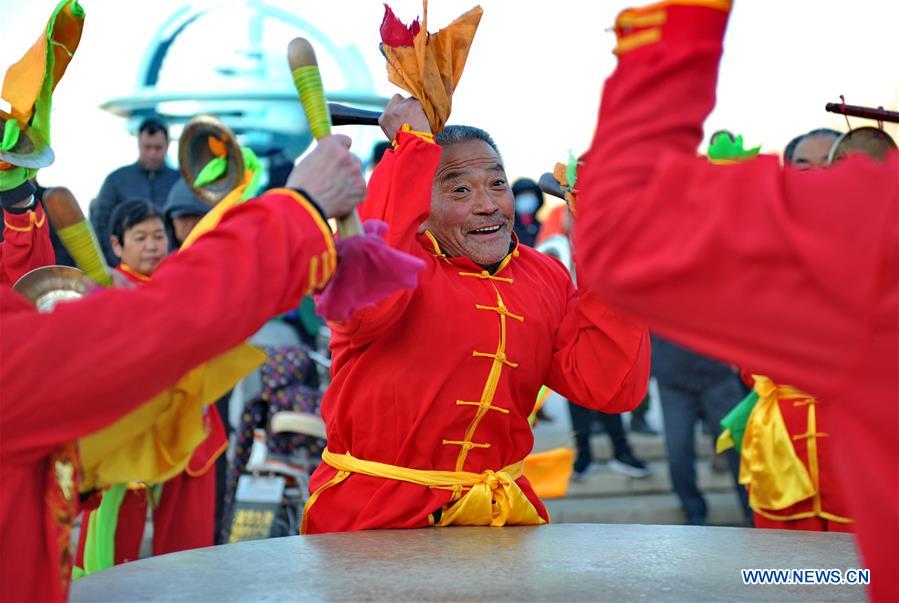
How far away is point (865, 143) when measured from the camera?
354 centimetres

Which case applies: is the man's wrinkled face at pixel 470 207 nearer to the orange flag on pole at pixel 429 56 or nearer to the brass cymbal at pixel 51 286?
the orange flag on pole at pixel 429 56

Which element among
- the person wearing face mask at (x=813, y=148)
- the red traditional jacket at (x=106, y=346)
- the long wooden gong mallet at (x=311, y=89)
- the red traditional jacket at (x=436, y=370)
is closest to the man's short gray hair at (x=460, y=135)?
the red traditional jacket at (x=436, y=370)

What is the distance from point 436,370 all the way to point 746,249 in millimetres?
1405

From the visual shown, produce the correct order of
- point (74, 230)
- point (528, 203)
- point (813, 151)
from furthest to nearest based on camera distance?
point (528, 203) → point (813, 151) → point (74, 230)

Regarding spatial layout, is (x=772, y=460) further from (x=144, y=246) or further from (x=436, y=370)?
(x=144, y=246)

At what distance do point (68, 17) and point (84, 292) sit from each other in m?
0.69

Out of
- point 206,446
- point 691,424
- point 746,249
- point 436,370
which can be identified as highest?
point 746,249

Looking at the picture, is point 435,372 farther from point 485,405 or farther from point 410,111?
point 410,111

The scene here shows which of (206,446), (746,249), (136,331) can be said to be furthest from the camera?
(206,446)

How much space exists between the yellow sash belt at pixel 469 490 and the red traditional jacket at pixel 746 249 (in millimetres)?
1264

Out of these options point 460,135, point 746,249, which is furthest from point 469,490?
point 746,249

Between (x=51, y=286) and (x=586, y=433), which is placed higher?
(x=51, y=286)

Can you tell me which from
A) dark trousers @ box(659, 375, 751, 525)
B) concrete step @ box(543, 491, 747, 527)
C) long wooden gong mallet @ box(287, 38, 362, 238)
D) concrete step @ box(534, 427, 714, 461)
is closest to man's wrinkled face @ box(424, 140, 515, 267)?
long wooden gong mallet @ box(287, 38, 362, 238)

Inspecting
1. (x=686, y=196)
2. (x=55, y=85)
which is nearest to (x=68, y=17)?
(x=55, y=85)
